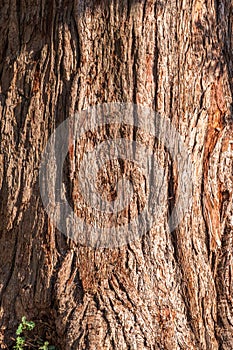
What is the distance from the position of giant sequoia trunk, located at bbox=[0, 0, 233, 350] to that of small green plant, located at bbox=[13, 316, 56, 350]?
7 centimetres

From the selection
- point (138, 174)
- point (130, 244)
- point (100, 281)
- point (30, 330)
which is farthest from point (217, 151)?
point (30, 330)

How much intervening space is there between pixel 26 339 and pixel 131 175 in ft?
4.02

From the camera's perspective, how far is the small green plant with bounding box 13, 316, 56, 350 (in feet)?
13.1

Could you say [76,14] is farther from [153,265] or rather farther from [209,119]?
[153,265]

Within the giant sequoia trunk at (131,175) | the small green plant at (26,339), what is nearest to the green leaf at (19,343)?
the small green plant at (26,339)

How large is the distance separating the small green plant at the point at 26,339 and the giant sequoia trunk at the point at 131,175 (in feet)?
0.22

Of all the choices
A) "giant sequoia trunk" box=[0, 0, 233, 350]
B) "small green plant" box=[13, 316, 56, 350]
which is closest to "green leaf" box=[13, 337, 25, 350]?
"small green plant" box=[13, 316, 56, 350]

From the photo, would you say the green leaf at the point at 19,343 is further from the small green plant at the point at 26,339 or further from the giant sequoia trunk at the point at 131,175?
the giant sequoia trunk at the point at 131,175

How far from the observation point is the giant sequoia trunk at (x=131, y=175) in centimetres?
393

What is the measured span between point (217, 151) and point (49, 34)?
1347 mm

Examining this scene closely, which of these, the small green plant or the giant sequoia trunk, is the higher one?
the giant sequoia trunk

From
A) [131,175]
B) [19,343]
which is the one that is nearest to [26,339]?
[19,343]

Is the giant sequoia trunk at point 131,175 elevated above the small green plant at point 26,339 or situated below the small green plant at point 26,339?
above

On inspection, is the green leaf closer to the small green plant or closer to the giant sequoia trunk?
the small green plant
